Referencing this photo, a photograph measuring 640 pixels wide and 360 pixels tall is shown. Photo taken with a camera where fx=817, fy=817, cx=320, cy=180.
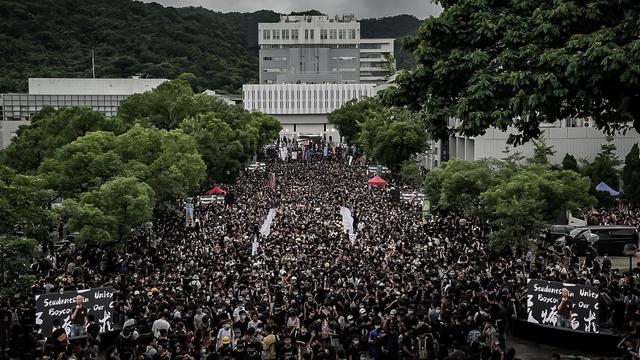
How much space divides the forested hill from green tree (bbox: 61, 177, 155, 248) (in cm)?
8226

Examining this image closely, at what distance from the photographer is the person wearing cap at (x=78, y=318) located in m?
17.5

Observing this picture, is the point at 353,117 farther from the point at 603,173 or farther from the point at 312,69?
the point at 312,69

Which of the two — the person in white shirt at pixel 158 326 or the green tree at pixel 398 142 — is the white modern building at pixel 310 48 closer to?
the green tree at pixel 398 142

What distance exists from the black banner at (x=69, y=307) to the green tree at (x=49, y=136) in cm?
2602

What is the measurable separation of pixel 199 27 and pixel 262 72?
99.7ft

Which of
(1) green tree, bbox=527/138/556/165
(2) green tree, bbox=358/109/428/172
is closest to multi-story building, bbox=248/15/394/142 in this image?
(2) green tree, bbox=358/109/428/172

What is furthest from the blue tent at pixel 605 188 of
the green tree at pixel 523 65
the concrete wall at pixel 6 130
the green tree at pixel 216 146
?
the concrete wall at pixel 6 130

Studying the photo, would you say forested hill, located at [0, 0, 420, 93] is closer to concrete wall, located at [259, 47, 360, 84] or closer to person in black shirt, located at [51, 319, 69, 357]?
concrete wall, located at [259, 47, 360, 84]

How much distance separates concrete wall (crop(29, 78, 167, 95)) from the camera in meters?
89.9

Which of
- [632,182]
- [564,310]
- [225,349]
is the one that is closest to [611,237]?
[632,182]

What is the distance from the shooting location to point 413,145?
218ft

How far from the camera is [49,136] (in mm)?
43906

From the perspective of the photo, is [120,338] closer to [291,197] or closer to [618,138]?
[291,197]

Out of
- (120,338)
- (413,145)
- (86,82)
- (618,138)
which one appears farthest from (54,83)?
(120,338)
